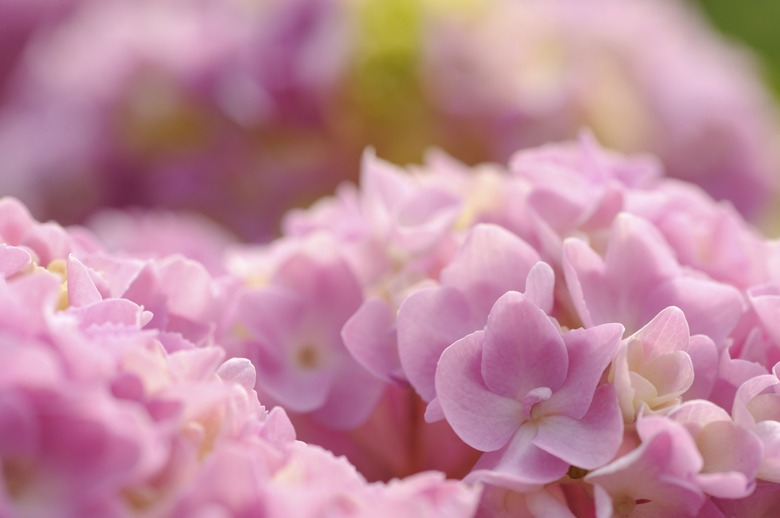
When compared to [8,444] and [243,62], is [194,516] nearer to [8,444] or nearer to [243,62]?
[8,444]

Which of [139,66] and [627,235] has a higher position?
[139,66]

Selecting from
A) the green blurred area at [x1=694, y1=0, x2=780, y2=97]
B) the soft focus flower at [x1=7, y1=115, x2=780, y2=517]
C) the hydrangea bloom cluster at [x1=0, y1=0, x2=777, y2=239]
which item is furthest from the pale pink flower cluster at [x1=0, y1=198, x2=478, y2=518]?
the green blurred area at [x1=694, y1=0, x2=780, y2=97]

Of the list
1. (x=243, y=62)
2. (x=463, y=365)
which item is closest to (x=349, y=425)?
(x=463, y=365)

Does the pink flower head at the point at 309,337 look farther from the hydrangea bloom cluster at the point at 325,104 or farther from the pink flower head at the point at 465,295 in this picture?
the hydrangea bloom cluster at the point at 325,104

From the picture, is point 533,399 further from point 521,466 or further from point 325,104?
point 325,104

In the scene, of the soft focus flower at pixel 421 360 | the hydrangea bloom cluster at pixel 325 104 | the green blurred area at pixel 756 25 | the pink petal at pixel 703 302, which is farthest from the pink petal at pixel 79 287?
the green blurred area at pixel 756 25

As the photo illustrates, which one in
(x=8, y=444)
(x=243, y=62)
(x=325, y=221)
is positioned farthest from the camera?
(x=243, y=62)

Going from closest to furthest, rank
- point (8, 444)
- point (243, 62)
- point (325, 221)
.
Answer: point (8, 444) < point (325, 221) < point (243, 62)
